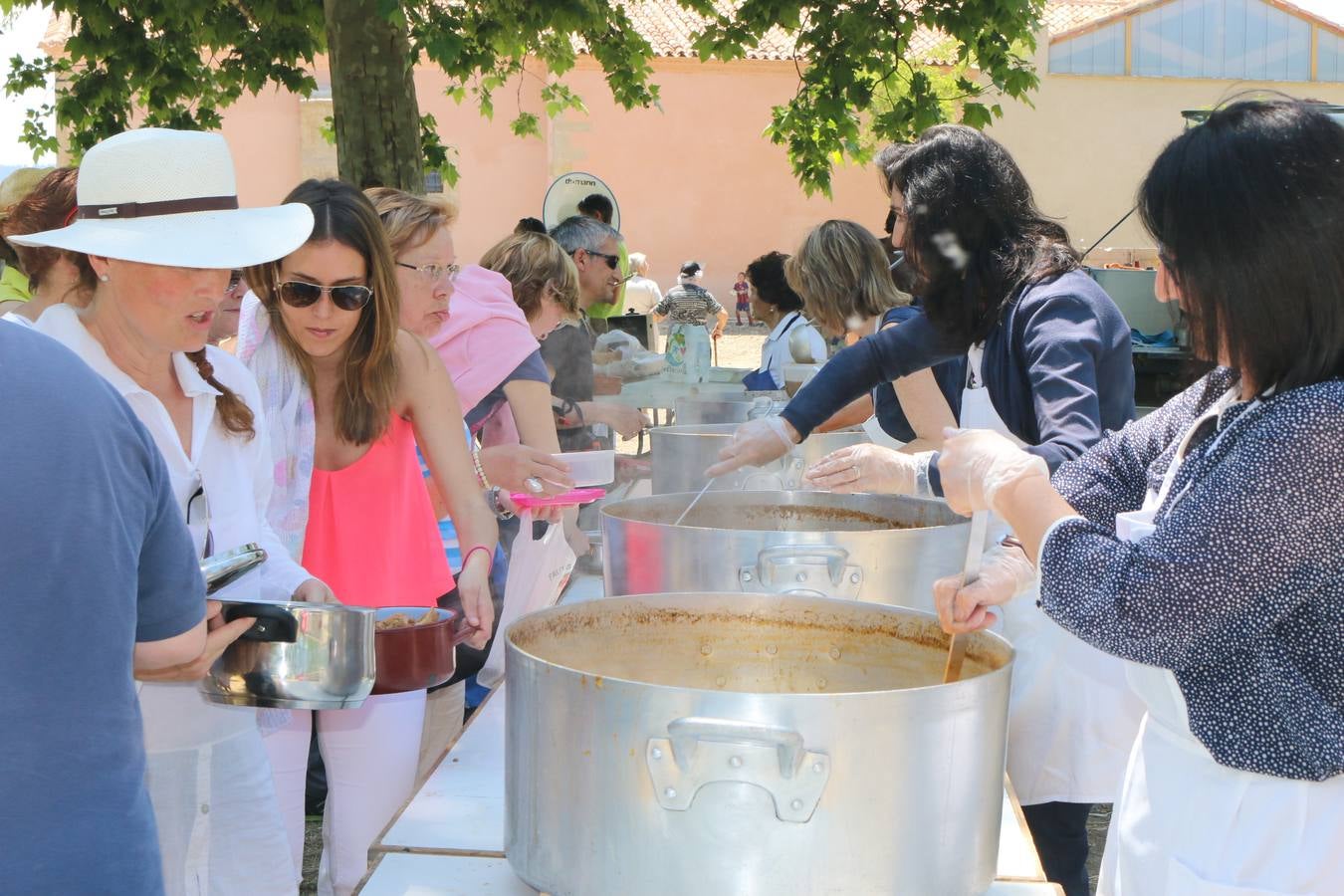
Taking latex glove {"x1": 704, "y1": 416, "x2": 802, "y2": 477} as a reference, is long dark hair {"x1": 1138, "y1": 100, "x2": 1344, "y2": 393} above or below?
above

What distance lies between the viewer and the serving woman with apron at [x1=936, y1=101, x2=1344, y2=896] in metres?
1.16

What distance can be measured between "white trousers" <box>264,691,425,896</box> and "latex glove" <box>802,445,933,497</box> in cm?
79

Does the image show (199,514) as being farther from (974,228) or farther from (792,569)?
(974,228)

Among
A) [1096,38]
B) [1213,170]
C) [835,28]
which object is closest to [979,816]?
[1213,170]

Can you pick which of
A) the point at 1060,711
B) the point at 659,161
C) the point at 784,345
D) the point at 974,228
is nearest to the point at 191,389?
the point at 974,228

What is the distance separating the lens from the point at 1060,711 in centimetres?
229

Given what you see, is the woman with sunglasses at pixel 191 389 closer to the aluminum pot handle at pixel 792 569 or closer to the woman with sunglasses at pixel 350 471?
Answer: the woman with sunglasses at pixel 350 471

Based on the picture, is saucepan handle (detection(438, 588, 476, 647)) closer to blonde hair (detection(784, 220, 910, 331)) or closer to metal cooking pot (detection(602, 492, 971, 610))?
metal cooking pot (detection(602, 492, 971, 610))

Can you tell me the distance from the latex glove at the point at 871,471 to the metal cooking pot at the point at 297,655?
0.88 meters

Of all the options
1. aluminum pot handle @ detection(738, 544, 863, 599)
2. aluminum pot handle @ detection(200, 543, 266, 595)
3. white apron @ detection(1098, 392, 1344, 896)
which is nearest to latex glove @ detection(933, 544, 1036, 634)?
white apron @ detection(1098, 392, 1344, 896)

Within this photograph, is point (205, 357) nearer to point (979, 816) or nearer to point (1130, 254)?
point (979, 816)

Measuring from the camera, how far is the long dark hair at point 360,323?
7.23 ft

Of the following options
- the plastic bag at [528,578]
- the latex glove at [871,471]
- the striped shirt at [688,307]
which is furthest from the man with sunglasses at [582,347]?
Result: the striped shirt at [688,307]

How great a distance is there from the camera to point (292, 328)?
221 cm
